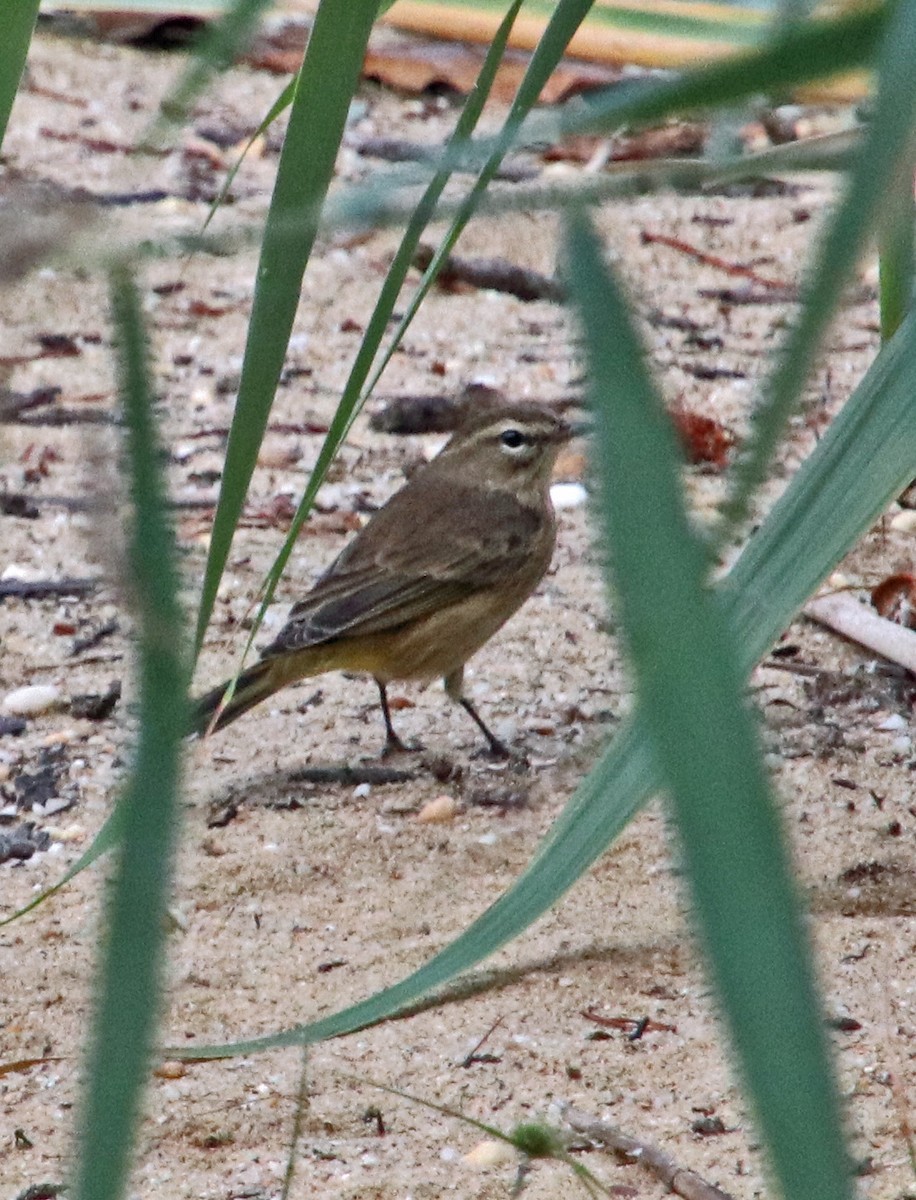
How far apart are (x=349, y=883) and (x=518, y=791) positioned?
2.19ft

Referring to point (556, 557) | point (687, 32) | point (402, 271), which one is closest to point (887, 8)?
point (402, 271)

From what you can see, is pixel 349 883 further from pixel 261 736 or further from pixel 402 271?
pixel 402 271

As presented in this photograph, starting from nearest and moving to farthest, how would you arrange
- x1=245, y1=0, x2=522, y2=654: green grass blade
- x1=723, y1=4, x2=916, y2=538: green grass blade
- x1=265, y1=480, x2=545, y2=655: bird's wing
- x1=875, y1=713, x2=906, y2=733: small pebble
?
x1=723, y1=4, x2=916, y2=538: green grass blade, x1=245, y1=0, x2=522, y2=654: green grass blade, x1=875, y1=713, x2=906, y2=733: small pebble, x1=265, y1=480, x2=545, y2=655: bird's wing

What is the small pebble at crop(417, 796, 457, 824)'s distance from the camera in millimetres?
4875

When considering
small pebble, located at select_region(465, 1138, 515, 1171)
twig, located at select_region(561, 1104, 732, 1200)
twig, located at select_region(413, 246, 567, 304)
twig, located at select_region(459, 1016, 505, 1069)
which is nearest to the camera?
twig, located at select_region(561, 1104, 732, 1200)

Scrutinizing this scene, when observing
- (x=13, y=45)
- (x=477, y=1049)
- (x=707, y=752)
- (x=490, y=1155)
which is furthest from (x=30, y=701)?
(x=707, y=752)

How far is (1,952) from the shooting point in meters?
4.12

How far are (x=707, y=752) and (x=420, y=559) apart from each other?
447cm

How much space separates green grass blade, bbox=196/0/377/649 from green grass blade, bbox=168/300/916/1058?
465 millimetres

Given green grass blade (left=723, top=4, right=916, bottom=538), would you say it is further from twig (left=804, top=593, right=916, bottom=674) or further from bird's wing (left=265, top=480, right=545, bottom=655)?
bird's wing (left=265, top=480, right=545, bottom=655)

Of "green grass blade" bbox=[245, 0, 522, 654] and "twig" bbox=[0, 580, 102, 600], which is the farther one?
"twig" bbox=[0, 580, 102, 600]

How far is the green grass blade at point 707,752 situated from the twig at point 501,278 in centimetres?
638

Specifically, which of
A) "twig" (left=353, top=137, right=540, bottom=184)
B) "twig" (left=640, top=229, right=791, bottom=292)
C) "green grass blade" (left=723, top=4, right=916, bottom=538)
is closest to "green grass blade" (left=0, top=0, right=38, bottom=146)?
"green grass blade" (left=723, top=4, right=916, bottom=538)

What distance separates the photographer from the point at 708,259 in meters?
8.00
